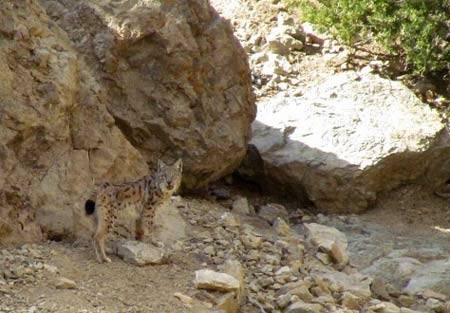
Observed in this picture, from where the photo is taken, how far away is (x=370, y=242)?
40.2 feet

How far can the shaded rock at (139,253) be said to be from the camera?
908 centimetres

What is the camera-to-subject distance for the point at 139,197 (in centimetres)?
968

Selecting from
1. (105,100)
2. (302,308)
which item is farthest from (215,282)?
(105,100)

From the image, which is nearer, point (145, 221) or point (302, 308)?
point (302, 308)

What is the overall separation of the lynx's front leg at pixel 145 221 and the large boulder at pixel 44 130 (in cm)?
59

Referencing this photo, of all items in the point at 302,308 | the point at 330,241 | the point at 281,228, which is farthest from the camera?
the point at 281,228

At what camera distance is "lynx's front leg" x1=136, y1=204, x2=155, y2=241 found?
9656mm

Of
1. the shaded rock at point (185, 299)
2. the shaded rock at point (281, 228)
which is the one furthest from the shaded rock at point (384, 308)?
the shaded rock at point (185, 299)

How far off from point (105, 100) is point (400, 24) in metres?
6.17

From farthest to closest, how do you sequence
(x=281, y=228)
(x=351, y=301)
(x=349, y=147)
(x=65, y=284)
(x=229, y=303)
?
(x=349, y=147) < (x=281, y=228) < (x=351, y=301) < (x=229, y=303) < (x=65, y=284)

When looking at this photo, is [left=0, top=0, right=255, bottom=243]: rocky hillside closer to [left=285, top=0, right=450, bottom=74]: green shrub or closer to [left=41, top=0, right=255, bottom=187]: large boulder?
[left=41, top=0, right=255, bottom=187]: large boulder

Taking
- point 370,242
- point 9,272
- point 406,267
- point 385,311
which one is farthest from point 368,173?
point 9,272

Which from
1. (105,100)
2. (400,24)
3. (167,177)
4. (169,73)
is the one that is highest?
(400,24)

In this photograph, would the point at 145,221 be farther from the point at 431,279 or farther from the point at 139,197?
the point at 431,279
